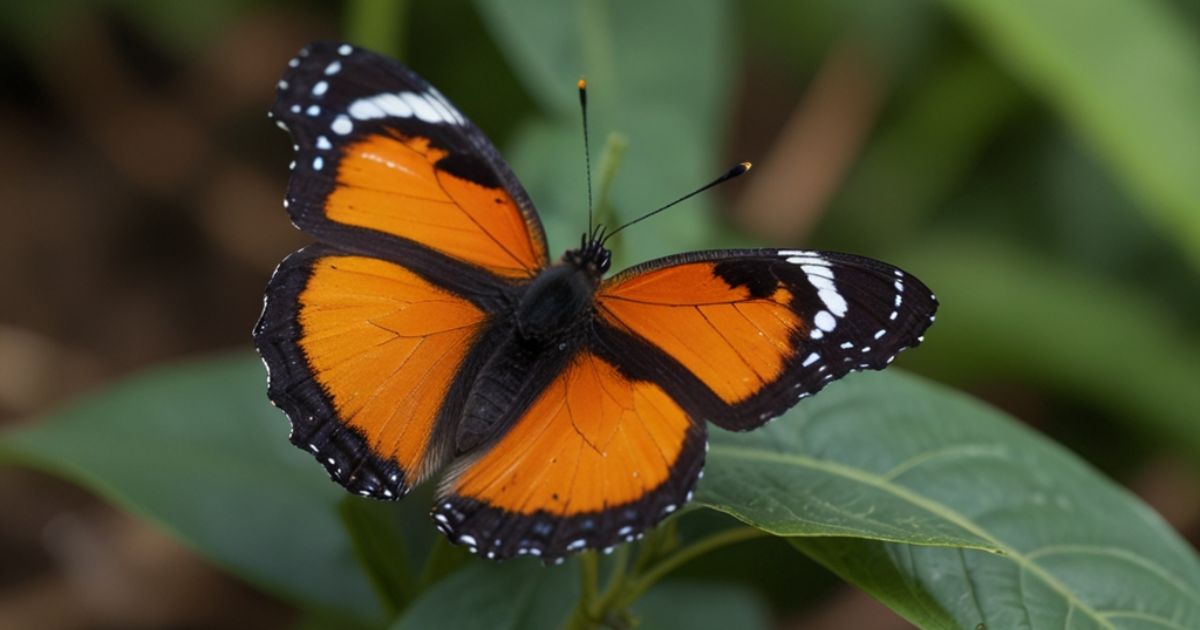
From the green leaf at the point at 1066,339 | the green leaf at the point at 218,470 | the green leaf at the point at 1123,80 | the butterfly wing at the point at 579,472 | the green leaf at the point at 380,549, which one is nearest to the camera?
the butterfly wing at the point at 579,472

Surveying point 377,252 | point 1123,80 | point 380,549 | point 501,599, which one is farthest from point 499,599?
point 1123,80

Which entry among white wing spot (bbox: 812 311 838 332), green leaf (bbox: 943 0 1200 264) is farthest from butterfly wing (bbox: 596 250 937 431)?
green leaf (bbox: 943 0 1200 264)

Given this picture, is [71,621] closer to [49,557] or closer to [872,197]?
[49,557]

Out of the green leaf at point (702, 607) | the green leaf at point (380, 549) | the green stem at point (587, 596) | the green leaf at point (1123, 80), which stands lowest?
the green leaf at point (702, 607)

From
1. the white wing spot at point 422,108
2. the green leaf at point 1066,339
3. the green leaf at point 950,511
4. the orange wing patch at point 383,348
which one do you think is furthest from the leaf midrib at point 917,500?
the green leaf at point 1066,339

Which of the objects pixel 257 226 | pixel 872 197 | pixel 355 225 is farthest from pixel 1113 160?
pixel 257 226

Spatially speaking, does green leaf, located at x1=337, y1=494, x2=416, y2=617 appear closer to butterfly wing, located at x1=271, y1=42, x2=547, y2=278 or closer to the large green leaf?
the large green leaf

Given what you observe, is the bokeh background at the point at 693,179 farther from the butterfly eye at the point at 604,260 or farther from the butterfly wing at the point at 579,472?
the butterfly wing at the point at 579,472
